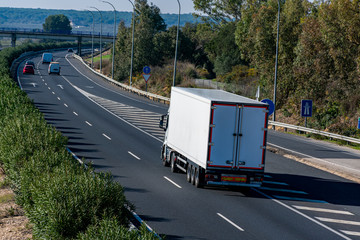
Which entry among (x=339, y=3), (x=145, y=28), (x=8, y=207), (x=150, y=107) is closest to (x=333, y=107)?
(x=339, y=3)

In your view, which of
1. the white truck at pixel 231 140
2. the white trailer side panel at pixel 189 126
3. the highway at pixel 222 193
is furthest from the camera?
the white trailer side panel at pixel 189 126

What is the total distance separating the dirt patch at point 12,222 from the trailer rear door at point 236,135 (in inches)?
231

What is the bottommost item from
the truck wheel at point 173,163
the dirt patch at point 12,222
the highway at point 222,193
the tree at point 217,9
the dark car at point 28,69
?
the dirt patch at point 12,222

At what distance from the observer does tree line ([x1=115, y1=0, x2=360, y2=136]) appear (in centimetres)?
3716

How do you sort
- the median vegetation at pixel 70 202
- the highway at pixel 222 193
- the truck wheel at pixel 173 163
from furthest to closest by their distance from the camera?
1. the truck wheel at pixel 173 163
2. the highway at pixel 222 193
3. the median vegetation at pixel 70 202

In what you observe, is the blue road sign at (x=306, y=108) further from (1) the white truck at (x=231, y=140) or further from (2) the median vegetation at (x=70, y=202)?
(2) the median vegetation at (x=70, y=202)

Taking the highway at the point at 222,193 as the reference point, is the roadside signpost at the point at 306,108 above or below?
above

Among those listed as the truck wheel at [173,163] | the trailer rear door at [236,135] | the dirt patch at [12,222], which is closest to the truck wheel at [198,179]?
the trailer rear door at [236,135]

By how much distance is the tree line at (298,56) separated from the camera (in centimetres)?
3716

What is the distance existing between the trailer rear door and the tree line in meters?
21.0

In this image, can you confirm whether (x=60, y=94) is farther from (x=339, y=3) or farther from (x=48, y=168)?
(x=48, y=168)

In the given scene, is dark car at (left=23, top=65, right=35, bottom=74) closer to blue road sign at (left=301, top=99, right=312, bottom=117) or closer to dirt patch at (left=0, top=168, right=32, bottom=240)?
blue road sign at (left=301, top=99, right=312, bottom=117)

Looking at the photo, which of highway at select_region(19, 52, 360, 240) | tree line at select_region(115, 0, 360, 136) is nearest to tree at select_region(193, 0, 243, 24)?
tree line at select_region(115, 0, 360, 136)

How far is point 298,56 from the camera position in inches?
1735
